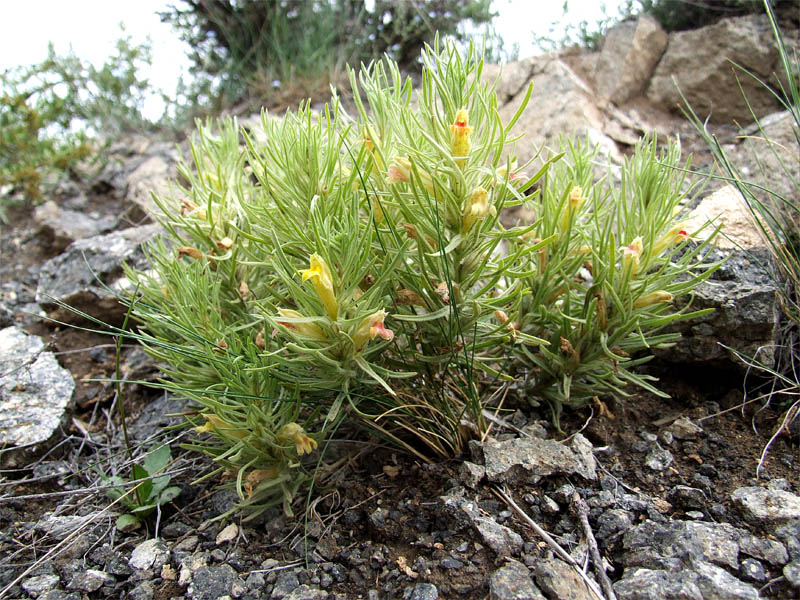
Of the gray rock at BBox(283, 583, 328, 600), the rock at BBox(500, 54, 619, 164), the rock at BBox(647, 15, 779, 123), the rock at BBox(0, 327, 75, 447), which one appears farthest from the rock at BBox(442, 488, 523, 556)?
the rock at BBox(647, 15, 779, 123)

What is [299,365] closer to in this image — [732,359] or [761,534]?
[761,534]

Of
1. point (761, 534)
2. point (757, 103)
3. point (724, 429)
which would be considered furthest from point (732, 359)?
point (757, 103)

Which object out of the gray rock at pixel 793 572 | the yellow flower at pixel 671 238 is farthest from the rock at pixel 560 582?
the yellow flower at pixel 671 238

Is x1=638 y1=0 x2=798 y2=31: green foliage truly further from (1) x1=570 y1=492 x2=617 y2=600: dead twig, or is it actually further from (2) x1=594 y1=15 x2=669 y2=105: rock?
(1) x1=570 y1=492 x2=617 y2=600: dead twig

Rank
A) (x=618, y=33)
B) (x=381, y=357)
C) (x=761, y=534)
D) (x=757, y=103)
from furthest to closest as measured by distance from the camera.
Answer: (x=618, y=33) → (x=757, y=103) → (x=381, y=357) → (x=761, y=534)

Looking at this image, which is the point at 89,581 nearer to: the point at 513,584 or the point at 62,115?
the point at 513,584

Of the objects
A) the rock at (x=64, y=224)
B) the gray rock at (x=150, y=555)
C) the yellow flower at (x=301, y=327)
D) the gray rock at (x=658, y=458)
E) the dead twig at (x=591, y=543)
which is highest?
the yellow flower at (x=301, y=327)

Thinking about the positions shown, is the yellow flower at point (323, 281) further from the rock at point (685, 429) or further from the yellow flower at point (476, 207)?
the rock at point (685, 429)
